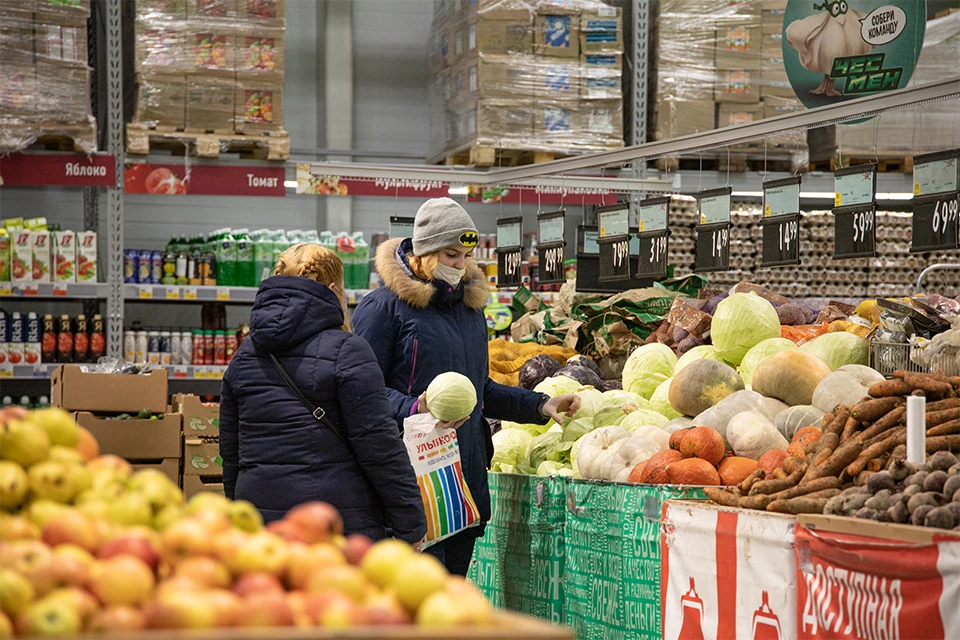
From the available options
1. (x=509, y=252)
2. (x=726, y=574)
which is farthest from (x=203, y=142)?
(x=726, y=574)

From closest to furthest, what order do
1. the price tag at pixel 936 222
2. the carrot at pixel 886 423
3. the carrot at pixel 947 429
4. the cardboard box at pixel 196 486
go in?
the carrot at pixel 947 429 → the carrot at pixel 886 423 → the price tag at pixel 936 222 → the cardboard box at pixel 196 486

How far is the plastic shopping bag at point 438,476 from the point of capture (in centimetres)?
355

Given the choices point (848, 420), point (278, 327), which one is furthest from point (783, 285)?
point (278, 327)

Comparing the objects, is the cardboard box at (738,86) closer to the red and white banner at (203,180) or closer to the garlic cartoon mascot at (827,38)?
the garlic cartoon mascot at (827,38)

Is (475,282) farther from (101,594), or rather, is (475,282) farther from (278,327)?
(101,594)

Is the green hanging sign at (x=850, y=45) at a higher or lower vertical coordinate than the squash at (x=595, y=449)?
higher

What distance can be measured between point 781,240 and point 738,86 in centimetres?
351

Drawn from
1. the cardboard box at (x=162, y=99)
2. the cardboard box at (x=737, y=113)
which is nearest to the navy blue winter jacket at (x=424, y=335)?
the cardboard box at (x=162, y=99)

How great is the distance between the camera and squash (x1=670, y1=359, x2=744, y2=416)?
424 cm

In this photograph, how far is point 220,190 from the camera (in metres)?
8.20

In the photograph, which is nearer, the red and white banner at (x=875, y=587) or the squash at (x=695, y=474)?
the red and white banner at (x=875, y=587)

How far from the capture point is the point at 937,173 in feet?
14.7

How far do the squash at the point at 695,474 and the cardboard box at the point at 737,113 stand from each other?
5265 millimetres

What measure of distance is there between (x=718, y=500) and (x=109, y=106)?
19.7 ft
